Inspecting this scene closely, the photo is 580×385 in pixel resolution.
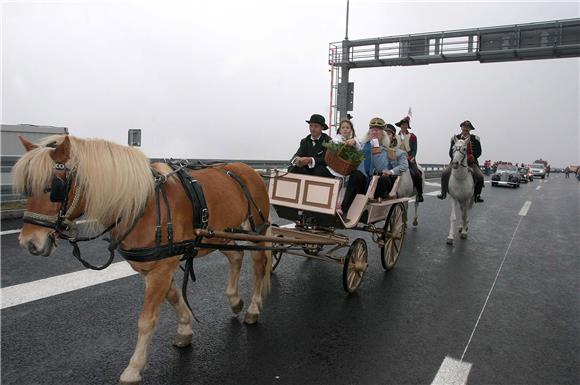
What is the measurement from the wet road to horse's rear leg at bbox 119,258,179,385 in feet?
0.82

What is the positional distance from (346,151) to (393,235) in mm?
2108

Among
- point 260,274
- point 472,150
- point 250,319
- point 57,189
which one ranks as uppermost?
point 472,150

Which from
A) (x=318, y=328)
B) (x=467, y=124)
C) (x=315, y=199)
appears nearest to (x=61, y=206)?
(x=318, y=328)

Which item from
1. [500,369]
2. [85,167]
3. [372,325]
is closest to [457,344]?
[500,369]

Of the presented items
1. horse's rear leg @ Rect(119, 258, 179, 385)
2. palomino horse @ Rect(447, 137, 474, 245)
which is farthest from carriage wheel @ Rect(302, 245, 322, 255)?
palomino horse @ Rect(447, 137, 474, 245)

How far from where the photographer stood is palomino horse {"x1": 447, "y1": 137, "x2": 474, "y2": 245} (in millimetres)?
9258

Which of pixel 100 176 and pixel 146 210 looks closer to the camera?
pixel 100 176

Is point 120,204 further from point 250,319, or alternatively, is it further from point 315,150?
point 315,150

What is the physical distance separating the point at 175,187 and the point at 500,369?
3.33 metres

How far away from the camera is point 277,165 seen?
20.2m

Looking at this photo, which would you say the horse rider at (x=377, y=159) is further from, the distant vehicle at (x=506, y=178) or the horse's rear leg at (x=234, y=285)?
the distant vehicle at (x=506, y=178)

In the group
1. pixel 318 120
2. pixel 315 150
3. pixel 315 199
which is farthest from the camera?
pixel 315 150

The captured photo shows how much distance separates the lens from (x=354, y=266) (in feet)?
17.6

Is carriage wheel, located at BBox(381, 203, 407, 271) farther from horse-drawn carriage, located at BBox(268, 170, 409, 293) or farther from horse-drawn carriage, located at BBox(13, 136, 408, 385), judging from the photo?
horse-drawn carriage, located at BBox(13, 136, 408, 385)
